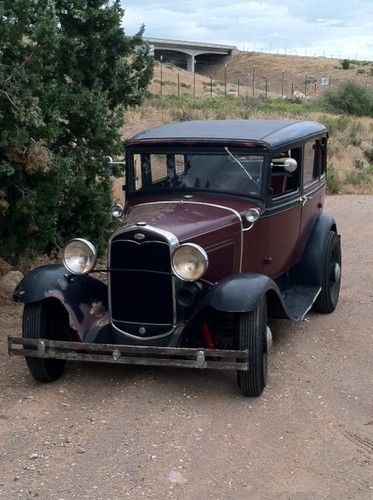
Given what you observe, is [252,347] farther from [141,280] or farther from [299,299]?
[299,299]

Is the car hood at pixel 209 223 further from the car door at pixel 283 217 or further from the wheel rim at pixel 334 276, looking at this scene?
the wheel rim at pixel 334 276

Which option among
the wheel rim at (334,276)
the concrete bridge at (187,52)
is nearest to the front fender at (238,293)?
the wheel rim at (334,276)

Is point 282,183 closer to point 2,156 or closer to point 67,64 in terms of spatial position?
point 2,156

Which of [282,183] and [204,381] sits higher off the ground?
[282,183]

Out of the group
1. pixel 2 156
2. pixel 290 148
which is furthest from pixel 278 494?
pixel 2 156

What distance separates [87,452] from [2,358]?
2.11 m

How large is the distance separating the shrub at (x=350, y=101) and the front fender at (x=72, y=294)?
36932 mm

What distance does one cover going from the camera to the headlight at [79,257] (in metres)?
5.82

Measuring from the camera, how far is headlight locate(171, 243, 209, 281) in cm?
537

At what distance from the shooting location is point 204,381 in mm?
5812

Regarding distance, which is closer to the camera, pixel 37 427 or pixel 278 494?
pixel 278 494

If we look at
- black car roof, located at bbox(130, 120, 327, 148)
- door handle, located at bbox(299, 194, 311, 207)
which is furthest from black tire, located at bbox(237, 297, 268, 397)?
door handle, located at bbox(299, 194, 311, 207)

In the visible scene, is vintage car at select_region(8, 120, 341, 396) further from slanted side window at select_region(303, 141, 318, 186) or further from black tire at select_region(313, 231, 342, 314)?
black tire at select_region(313, 231, 342, 314)

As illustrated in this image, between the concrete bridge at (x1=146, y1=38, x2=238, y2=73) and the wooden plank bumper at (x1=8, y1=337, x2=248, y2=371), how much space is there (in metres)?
68.9
